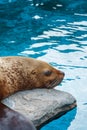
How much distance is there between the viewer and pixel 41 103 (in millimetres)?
6277

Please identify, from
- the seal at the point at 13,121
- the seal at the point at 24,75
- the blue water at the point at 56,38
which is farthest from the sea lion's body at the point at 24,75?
the seal at the point at 13,121

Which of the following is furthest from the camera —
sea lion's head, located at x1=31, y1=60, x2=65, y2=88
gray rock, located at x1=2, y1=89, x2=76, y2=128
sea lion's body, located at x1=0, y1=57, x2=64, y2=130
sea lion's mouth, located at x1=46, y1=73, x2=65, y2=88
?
sea lion's mouth, located at x1=46, y1=73, x2=65, y2=88

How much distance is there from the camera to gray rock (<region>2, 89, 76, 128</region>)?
604cm

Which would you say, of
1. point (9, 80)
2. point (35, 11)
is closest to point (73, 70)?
point (9, 80)

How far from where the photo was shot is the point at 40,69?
6867 mm

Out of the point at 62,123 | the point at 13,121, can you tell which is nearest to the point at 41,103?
the point at 62,123

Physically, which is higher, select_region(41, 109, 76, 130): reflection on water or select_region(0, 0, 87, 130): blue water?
select_region(0, 0, 87, 130): blue water

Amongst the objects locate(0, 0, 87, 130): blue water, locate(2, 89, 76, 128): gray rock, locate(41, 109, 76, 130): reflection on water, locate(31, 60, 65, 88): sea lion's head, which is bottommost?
locate(41, 109, 76, 130): reflection on water

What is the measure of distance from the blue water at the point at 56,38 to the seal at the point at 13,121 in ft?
2.37

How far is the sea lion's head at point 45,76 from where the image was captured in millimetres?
6812

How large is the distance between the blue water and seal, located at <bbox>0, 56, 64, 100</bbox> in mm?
528

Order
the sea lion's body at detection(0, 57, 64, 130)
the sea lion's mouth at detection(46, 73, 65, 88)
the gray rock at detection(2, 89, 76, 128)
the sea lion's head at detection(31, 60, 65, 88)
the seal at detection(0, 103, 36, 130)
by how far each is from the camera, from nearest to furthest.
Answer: the seal at detection(0, 103, 36, 130) < the gray rock at detection(2, 89, 76, 128) < the sea lion's body at detection(0, 57, 64, 130) < the sea lion's head at detection(31, 60, 65, 88) < the sea lion's mouth at detection(46, 73, 65, 88)

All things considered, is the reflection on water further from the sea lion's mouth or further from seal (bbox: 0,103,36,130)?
seal (bbox: 0,103,36,130)


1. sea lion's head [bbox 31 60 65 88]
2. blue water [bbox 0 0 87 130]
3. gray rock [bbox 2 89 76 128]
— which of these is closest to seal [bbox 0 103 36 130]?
gray rock [bbox 2 89 76 128]
